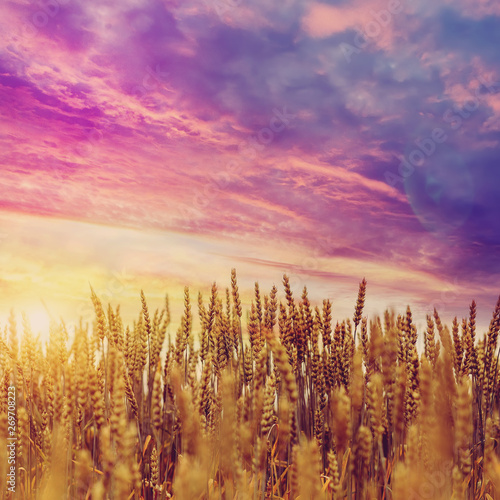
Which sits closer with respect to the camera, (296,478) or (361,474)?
(296,478)

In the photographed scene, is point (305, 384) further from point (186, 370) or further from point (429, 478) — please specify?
point (429, 478)

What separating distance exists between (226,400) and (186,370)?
170cm

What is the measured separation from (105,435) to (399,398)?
0.82 meters

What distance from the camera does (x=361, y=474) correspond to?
154 centimetres

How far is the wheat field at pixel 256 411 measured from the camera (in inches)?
46.0

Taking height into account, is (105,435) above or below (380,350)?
below

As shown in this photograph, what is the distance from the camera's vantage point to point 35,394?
3.10 metres

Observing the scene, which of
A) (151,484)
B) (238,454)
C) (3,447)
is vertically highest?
(238,454)

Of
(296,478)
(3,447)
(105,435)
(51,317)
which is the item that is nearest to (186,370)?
(51,317)

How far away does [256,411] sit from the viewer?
1.31 m

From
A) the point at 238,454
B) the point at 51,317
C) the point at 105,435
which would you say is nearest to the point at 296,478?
the point at 238,454

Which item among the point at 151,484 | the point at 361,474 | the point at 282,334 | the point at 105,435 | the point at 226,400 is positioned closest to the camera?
the point at 105,435

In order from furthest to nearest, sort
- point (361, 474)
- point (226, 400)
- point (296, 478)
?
point (361, 474)
point (296, 478)
point (226, 400)

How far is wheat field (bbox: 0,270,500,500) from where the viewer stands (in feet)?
3.83
